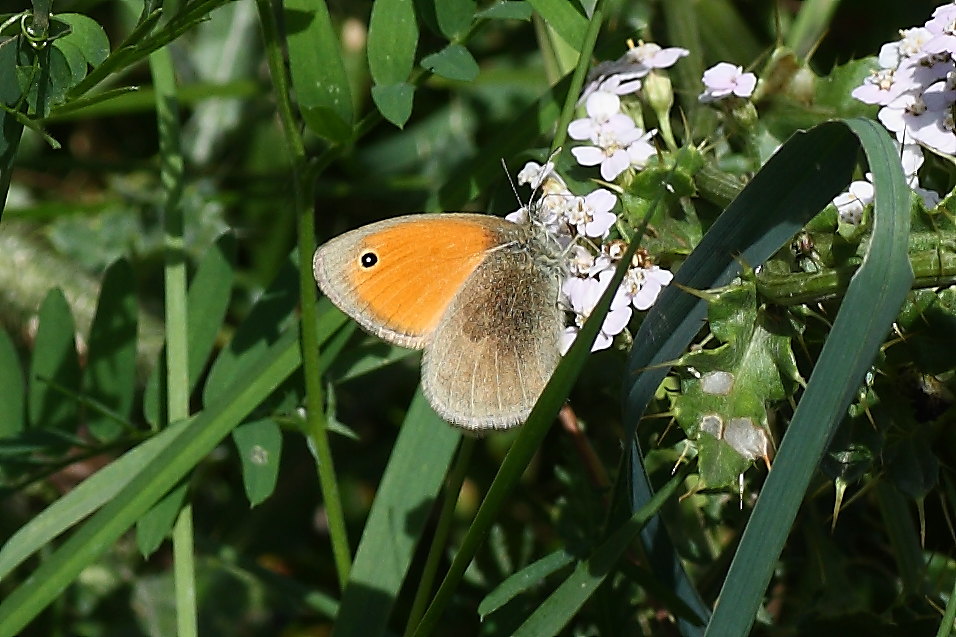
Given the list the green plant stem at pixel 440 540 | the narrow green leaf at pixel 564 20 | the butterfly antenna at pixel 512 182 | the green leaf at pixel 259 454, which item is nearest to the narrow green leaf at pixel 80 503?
the green leaf at pixel 259 454

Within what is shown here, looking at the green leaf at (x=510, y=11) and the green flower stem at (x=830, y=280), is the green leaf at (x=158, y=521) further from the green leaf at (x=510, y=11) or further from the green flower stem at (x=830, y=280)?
the green flower stem at (x=830, y=280)

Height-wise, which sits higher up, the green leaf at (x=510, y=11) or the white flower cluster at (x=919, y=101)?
the green leaf at (x=510, y=11)

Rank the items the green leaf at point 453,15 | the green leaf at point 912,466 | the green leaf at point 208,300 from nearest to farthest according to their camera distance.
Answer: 1. the green leaf at point 912,466
2. the green leaf at point 453,15
3. the green leaf at point 208,300

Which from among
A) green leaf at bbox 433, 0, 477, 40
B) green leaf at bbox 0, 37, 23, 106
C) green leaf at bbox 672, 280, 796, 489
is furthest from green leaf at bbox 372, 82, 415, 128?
green leaf at bbox 672, 280, 796, 489

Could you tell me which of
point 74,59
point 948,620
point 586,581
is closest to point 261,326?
point 74,59

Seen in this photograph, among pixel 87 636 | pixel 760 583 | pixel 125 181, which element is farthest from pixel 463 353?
pixel 125 181

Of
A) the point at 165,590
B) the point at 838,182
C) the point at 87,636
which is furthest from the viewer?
the point at 165,590

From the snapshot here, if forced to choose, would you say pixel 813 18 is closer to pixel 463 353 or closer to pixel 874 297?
pixel 463 353
